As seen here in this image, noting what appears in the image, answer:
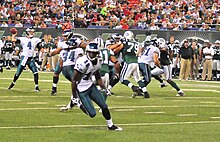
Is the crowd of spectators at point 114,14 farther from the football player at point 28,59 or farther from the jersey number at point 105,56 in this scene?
the jersey number at point 105,56

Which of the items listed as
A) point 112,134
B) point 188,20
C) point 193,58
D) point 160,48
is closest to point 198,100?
point 160,48

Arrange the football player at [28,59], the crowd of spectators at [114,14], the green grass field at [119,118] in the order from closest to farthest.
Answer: the green grass field at [119,118] < the football player at [28,59] < the crowd of spectators at [114,14]

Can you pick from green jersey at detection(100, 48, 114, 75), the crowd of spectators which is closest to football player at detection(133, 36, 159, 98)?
green jersey at detection(100, 48, 114, 75)

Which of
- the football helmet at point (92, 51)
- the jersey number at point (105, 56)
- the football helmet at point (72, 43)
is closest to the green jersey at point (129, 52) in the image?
the jersey number at point (105, 56)

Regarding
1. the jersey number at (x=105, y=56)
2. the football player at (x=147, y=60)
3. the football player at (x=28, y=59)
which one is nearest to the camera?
the jersey number at (x=105, y=56)

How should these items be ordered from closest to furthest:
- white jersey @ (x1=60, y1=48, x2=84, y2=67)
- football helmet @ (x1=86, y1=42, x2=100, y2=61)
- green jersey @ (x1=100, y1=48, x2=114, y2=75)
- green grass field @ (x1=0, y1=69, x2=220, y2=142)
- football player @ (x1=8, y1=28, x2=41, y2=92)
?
green grass field @ (x1=0, y1=69, x2=220, y2=142) → football helmet @ (x1=86, y1=42, x2=100, y2=61) → green jersey @ (x1=100, y1=48, x2=114, y2=75) → white jersey @ (x1=60, y1=48, x2=84, y2=67) → football player @ (x1=8, y1=28, x2=41, y2=92)

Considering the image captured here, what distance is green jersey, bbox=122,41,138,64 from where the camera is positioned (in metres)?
20.3

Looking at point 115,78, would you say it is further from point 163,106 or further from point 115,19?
point 115,19

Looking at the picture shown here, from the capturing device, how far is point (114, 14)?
37469 mm

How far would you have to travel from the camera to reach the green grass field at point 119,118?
1204 cm

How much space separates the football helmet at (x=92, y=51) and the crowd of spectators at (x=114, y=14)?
19.8 meters

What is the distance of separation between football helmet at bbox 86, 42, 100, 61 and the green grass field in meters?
1.29

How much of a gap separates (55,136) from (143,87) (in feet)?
27.5

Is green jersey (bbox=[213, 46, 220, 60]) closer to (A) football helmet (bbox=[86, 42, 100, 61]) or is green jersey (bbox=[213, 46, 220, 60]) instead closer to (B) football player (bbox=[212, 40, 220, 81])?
(B) football player (bbox=[212, 40, 220, 81])
